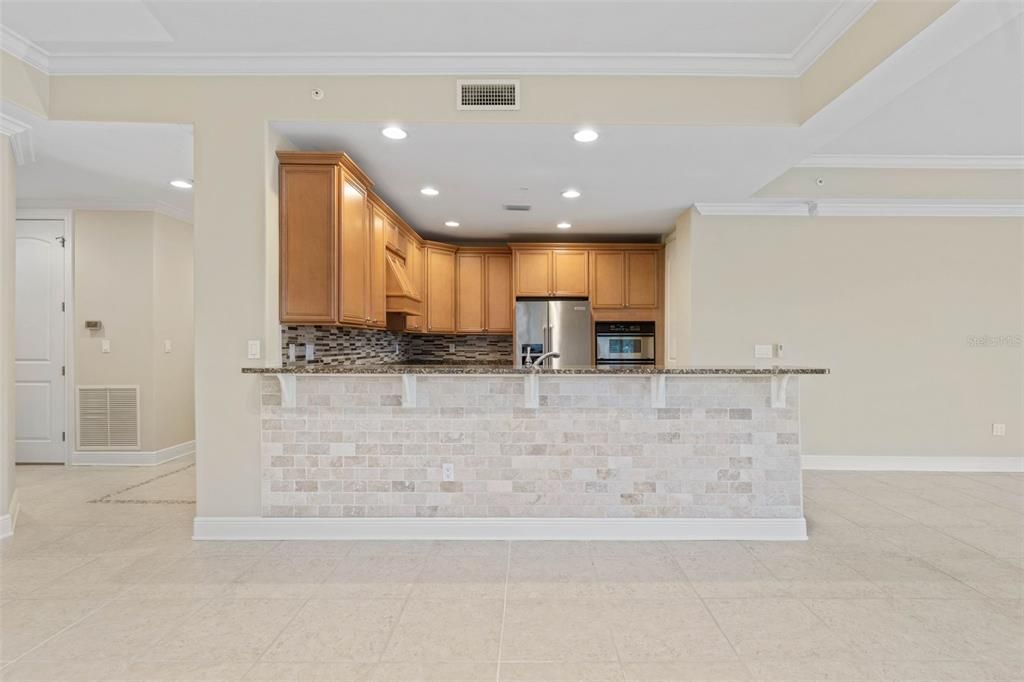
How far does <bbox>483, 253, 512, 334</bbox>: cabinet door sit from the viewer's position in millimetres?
6102

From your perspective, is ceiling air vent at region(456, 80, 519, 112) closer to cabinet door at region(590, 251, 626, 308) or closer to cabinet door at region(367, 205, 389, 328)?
cabinet door at region(367, 205, 389, 328)

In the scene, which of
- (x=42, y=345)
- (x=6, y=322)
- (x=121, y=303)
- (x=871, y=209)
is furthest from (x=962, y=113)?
(x=42, y=345)

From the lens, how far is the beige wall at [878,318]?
462 centimetres

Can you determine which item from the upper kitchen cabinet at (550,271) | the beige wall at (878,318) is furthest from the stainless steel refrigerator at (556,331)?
the beige wall at (878,318)

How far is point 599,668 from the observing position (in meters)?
1.83

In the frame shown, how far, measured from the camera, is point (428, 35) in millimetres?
2686

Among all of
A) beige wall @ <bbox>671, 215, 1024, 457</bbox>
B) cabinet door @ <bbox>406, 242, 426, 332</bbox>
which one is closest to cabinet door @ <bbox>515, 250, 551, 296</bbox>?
cabinet door @ <bbox>406, 242, 426, 332</bbox>

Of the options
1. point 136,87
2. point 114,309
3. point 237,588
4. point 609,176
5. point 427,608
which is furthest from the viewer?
point 114,309

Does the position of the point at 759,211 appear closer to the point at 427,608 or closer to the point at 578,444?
the point at 578,444

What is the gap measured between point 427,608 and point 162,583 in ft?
4.45

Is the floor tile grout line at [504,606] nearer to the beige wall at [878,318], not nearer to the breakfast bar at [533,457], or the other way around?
the breakfast bar at [533,457]

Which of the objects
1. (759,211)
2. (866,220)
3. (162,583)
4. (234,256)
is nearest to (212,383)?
(234,256)

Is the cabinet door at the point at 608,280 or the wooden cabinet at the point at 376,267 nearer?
the wooden cabinet at the point at 376,267

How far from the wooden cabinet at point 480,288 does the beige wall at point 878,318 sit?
2.29 meters
